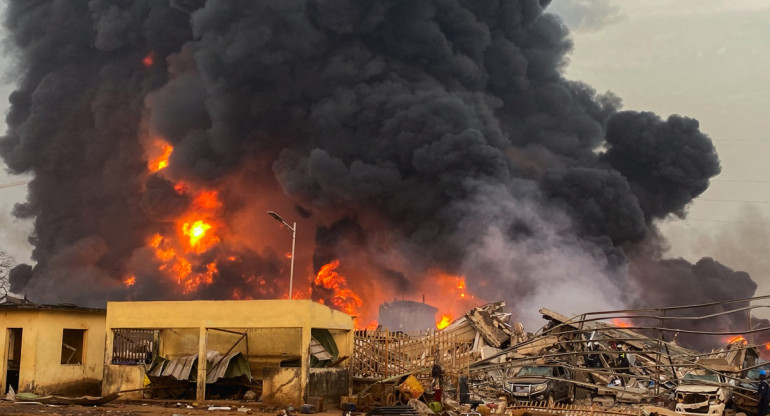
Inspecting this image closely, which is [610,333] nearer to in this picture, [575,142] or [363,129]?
[363,129]

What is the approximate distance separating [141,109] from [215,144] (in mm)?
11183

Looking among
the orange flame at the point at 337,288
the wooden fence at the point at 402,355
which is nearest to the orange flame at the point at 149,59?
the orange flame at the point at 337,288

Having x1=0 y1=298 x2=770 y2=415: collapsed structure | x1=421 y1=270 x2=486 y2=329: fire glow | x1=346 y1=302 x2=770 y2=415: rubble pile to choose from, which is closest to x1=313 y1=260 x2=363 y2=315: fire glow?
x1=421 y1=270 x2=486 y2=329: fire glow

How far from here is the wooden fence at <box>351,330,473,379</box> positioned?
24844mm

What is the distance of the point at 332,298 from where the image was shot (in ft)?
198

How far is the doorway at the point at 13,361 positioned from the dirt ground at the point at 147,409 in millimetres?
2345

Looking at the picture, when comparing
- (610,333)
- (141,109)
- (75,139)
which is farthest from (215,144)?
(610,333)

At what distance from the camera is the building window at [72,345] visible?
28.3m

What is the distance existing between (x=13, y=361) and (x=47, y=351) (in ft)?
4.92

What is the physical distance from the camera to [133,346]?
28.5m

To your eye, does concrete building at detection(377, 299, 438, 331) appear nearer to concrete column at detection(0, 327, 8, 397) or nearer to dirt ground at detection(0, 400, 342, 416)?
concrete column at detection(0, 327, 8, 397)

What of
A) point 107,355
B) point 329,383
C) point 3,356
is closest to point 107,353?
point 107,355

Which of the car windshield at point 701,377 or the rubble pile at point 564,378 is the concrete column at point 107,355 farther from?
the car windshield at point 701,377

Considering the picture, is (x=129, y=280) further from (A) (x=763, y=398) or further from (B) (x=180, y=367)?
(A) (x=763, y=398)
